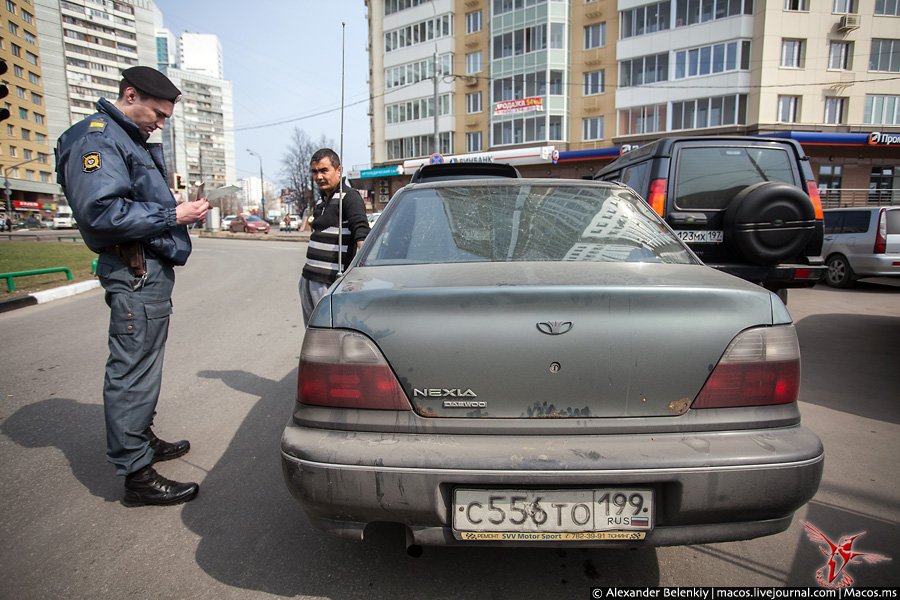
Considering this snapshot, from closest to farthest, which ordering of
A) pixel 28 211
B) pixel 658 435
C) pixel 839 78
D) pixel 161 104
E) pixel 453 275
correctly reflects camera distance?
pixel 658 435 → pixel 453 275 → pixel 161 104 → pixel 839 78 → pixel 28 211

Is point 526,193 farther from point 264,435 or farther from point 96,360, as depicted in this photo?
point 96,360

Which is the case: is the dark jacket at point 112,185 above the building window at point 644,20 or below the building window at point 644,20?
below

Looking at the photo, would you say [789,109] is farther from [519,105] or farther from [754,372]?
[754,372]

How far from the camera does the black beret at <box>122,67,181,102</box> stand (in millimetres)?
2480

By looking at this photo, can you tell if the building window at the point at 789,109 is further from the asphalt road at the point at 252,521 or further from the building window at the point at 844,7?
the asphalt road at the point at 252,521

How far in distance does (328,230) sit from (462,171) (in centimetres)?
375

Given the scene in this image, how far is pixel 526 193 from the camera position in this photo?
8.57 ft

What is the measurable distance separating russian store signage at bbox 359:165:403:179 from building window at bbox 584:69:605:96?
603 inches

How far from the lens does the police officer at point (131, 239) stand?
2.29 metres

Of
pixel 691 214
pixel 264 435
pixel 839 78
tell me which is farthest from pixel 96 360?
pixel 839 78

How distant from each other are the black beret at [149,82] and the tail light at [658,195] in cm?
432

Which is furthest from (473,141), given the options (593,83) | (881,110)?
(881,110)

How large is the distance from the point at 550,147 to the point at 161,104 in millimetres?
31996

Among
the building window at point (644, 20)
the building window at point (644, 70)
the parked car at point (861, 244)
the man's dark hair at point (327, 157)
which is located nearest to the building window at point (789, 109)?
the building window at point (644, 70)
